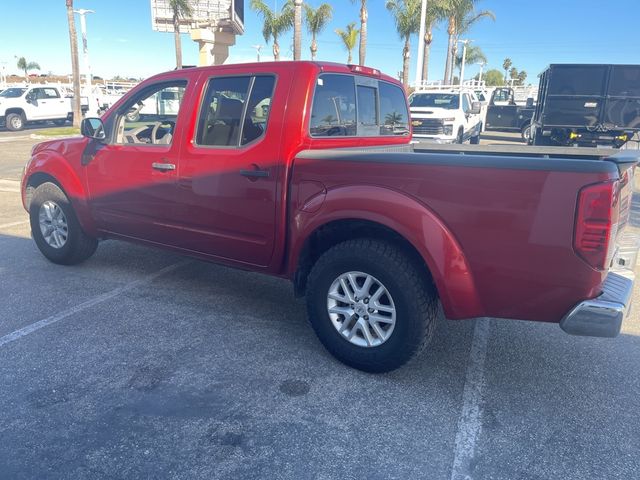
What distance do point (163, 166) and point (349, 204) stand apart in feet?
5.85

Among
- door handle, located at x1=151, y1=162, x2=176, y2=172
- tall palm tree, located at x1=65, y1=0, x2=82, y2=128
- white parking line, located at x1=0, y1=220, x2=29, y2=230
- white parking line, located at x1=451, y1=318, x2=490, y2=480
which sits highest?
tall palm tree, located at x1=65, y1=0, x2=82, y2=128

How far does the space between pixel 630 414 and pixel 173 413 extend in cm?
260

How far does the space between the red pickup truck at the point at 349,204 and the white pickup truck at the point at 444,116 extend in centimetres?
995

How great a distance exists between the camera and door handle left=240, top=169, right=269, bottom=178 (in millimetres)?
3557

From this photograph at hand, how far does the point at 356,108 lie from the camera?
4.16 metres

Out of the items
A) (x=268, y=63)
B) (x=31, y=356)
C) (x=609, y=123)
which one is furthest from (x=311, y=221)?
(x=609, y=123)

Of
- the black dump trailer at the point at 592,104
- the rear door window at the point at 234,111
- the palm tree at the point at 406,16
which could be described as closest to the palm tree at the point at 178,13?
the palm tree at the point at 406,16

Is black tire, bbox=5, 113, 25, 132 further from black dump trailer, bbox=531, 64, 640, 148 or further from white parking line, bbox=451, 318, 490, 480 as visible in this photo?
white parking line, bbox=451, 318, 490, 480

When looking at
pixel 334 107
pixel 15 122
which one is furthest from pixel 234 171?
pixel 15 122

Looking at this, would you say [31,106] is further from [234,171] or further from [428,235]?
[428,235]

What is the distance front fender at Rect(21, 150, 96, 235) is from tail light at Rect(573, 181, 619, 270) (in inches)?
163

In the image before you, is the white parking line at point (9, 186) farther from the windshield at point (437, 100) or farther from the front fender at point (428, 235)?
the windshield at point (437, 100)

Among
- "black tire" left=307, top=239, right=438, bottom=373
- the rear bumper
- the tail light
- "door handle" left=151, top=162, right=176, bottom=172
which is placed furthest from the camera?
"door handle" left=151, top=162, right=176, bottom=172

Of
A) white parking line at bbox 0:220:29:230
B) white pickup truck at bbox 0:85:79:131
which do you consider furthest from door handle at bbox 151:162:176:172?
white pickup truck at bbox 0:85:79:131
